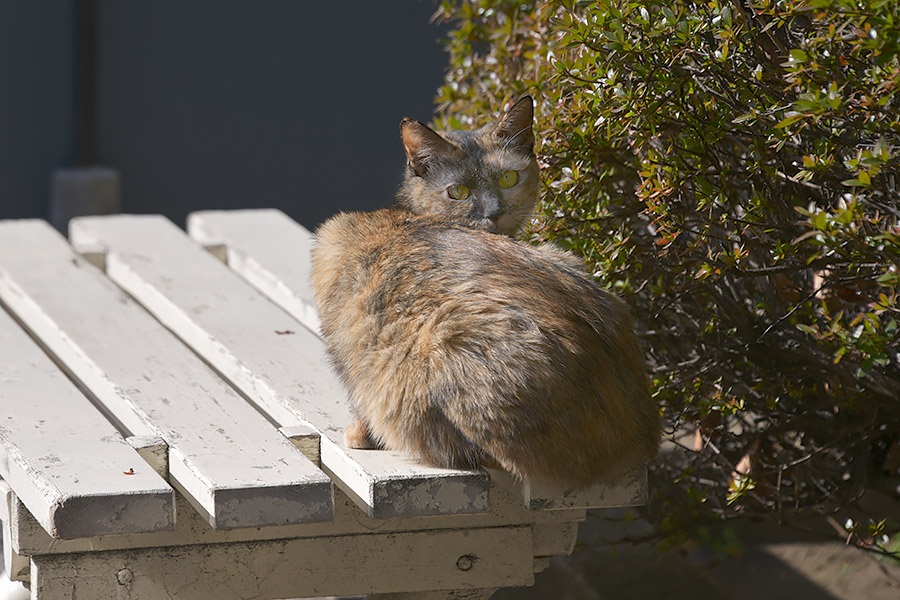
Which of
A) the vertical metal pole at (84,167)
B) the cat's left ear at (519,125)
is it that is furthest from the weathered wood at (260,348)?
the vertical metal pole at (84,167)

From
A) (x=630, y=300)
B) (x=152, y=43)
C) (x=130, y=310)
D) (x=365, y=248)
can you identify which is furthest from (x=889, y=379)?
(x=152, y=43)

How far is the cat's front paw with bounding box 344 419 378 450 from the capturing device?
6.70 feet

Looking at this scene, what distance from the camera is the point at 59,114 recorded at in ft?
18.0

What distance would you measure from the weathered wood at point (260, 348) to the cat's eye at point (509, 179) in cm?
57

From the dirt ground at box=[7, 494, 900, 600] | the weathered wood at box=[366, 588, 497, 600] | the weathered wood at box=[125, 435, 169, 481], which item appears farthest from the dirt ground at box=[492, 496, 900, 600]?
the weathered wood at box=[125, 435, 169, 481]

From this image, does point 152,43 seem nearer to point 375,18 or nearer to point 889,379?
point 375,18

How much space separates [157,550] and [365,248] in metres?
0.71

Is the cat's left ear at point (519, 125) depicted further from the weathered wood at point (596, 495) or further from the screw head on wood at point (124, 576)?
the screw head on wood at point (124, 576)

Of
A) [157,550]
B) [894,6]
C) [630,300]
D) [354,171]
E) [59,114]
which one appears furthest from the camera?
[354,171]

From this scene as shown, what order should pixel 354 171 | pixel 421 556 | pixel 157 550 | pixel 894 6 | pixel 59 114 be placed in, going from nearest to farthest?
pixel 894 6 → pixel 157 550 → pixel 421 556 → pixel 59 114 → pixel 354 171

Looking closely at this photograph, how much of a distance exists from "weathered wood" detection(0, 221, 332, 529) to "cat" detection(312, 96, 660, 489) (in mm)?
208

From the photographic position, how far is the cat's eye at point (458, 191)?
7.87ft

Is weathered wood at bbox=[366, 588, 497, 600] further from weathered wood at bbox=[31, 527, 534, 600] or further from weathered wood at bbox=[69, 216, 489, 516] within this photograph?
weathered wood at bbox=[69, 216, 489, 516]

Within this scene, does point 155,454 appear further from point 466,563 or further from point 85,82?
point 85,82
